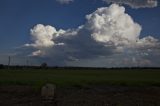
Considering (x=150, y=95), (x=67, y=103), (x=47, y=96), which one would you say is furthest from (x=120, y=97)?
(x=47, y=96)

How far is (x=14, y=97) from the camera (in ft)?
130

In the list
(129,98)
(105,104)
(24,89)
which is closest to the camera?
(105,104)

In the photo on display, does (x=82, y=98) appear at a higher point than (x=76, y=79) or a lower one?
lower

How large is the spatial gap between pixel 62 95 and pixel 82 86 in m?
9.94

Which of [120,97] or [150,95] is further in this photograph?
[150,95]

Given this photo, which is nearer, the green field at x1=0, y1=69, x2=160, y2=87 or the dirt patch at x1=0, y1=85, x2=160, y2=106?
the dirt patch at x1=0, y1=85, x2=160, y2=106

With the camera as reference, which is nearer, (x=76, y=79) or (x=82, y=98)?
(x=82, y=98)

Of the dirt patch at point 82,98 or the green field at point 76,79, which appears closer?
the dirt patch at point 82,98

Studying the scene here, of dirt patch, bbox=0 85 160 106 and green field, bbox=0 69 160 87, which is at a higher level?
green field, bbox=0 69 160 87

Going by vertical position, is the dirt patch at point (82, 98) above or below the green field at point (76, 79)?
below

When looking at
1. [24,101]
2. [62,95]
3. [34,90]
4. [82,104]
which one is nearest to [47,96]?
[82,104]

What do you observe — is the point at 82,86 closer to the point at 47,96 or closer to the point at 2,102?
the point at 2,102

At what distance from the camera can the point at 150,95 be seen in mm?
41312

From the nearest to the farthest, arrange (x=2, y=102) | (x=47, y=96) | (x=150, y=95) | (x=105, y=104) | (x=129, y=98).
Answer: (x=47, y=96) → (x=105, y=104) → (x=2, y=102) → (x=129, y=98) → (x=150, y=95)
